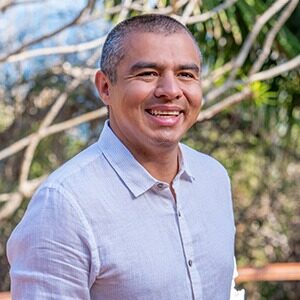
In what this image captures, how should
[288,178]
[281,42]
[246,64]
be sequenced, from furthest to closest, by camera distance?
1. [288,178]
2. [246,64]
3. [281,42]

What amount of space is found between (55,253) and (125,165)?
0.23 metres

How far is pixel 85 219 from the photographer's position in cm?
140

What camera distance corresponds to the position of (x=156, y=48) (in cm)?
147

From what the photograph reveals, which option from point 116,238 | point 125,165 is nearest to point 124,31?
point 125,165

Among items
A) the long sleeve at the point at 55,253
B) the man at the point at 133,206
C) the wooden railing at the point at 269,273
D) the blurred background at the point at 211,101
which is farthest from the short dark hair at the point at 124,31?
the wooden railing at the point at 269,273

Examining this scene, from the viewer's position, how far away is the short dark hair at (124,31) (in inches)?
59.0


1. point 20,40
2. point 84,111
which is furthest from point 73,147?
point 20,40

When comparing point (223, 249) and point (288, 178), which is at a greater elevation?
point (223, 249)

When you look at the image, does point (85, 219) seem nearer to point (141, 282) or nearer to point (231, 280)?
point (141, 282)

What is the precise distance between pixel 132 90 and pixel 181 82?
9cm

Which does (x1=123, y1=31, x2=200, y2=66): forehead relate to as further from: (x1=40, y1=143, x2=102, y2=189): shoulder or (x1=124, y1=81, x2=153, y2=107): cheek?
(x1=40, y1=143, x2=102, y2=189): shoulder

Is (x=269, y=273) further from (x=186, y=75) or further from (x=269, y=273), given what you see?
(x=186, y=75)

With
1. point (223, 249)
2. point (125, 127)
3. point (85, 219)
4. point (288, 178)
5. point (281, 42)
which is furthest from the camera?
point (288, 178)

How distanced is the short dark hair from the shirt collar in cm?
11
